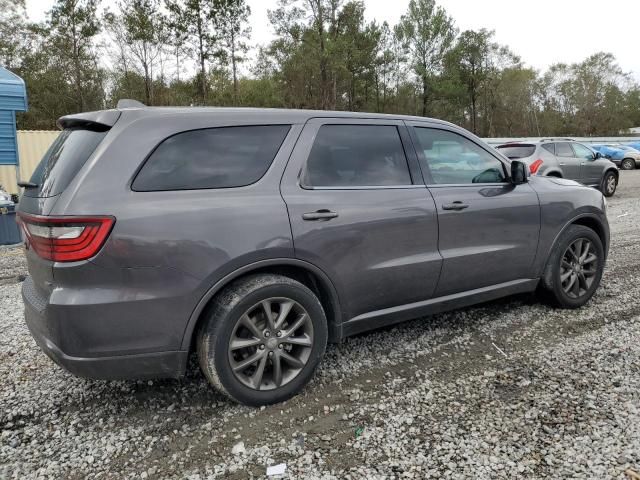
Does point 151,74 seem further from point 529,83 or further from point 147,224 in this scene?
point 529,83

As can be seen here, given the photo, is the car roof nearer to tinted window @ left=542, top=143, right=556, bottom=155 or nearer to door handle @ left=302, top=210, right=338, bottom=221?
door handle @ left=302, top=210, right=338, bottom=221

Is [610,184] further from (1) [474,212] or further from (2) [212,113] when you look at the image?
(2) [212,113]

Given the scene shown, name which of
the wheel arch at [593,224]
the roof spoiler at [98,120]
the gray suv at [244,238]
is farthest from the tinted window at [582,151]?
the roof spoiler at [98,120]

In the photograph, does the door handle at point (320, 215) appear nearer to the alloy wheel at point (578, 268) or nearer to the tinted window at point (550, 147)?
the alloy wheel at point (578, 268)

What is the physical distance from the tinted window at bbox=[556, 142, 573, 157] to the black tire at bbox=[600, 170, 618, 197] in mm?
1677

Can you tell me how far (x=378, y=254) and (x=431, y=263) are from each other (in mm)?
463

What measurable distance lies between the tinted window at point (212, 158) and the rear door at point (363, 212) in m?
0.18

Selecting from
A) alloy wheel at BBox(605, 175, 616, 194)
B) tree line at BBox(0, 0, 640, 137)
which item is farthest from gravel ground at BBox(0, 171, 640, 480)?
tree line at BBox(0, 0, 640, 137)

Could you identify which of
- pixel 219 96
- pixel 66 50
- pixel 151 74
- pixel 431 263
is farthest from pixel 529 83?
pixel 431 263

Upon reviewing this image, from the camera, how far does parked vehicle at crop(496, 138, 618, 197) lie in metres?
11.5

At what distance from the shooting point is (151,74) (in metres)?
26.6

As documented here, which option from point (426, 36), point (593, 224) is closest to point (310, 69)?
point (426, 36)

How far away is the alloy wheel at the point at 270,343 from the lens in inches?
102

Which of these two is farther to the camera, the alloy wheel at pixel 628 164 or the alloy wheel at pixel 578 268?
the alloy wheel at pixel 628 164
